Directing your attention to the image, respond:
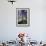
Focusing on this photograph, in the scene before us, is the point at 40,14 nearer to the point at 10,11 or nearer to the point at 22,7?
the point at 22,7

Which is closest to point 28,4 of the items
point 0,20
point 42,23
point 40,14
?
point 40,14

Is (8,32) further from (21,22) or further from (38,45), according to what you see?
(38,45)

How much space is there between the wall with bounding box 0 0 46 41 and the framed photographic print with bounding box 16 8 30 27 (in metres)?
0.12

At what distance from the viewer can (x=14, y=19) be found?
5410mm

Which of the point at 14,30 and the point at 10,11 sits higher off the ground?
the point at 10,11

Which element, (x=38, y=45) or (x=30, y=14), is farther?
(x=30, y=14)

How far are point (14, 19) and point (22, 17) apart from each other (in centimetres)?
34

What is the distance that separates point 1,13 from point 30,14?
1188mm

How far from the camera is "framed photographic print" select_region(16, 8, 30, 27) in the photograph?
5.40 meters

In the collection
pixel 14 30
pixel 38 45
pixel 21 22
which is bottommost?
pixel 38 45

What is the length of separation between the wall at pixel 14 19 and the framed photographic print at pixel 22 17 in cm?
12

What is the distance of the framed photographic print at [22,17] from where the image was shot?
540cm

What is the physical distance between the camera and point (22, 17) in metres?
5.42

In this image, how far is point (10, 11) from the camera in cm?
540
